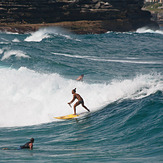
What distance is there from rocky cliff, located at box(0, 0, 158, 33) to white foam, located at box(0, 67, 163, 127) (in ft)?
202

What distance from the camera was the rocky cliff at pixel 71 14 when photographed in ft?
283

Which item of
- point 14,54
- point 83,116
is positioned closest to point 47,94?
point 83,116

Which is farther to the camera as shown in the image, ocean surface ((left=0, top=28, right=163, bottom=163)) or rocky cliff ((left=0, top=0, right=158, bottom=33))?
rocky cliff ((left=0, top=0, right=158, bottom=33))

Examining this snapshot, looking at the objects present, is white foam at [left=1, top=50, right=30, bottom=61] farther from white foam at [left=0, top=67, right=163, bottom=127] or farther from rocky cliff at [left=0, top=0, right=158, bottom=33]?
rocky cliff at [left=0, top=0, right=158, bottom=33]

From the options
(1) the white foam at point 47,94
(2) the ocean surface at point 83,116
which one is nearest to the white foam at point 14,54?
(2) the ocean surface at point 83,116

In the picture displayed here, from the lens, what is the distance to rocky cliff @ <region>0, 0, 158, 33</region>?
86.2 meters

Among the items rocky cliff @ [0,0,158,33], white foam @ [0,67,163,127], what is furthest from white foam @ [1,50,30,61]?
rocky cliff @ [0,0,158,33]

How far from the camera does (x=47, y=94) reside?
67.8 feet

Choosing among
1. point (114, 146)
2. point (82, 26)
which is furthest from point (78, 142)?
point (82, 26)

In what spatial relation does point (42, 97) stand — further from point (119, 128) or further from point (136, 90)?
point (119, 128)

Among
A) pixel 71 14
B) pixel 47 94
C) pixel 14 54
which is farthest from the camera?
pixel 71 14

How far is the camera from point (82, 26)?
288ft

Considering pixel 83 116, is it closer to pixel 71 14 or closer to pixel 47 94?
pixel 47 94

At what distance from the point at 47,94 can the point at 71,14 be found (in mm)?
72121
